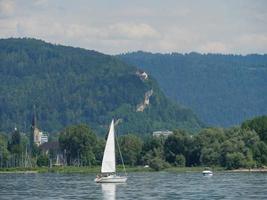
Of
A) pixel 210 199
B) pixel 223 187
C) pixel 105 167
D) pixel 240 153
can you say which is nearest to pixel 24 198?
pixel 210 199

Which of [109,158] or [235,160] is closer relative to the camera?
[109,158]

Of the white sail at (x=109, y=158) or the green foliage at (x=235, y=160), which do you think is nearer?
the white sail at (x=109, y=158)

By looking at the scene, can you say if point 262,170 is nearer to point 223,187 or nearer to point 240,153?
point 240,153

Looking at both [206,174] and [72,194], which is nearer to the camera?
[72,194]

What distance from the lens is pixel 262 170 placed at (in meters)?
199

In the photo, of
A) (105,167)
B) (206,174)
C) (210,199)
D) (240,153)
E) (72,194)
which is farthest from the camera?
(240,153)

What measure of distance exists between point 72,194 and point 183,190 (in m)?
15.0

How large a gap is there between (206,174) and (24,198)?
72.0 meters

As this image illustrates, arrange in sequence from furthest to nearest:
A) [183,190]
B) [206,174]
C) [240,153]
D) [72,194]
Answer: [240,153]
[206,174]
[183,190]
[72,194]

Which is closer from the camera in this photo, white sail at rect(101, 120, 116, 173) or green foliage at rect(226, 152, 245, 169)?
white sail at rect(101, 120, 116, 173)

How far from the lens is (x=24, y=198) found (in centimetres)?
10394

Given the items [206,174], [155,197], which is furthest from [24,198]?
[206,174]

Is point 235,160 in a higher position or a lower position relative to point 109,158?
higher

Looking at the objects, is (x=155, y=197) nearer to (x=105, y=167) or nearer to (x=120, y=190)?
(x=120, y=190)
